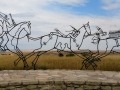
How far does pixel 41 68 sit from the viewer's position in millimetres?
10859

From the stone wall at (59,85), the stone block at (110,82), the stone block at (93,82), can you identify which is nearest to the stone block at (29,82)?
the stone wall at (59,85)

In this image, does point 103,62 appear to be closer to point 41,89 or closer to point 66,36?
point 66,36

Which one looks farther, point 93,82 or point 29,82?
point 93,82

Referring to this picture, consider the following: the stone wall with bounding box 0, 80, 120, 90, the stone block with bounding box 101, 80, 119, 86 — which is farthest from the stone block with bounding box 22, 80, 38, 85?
the stone block with bounding box 101, 80, 119, 86

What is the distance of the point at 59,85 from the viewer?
26.0 ft

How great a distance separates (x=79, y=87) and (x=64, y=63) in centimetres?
325

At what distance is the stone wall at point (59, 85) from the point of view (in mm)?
7746

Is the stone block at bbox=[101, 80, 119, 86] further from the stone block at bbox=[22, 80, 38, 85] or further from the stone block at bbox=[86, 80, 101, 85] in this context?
the stone block at bbox=[22, 80, 38, 85]

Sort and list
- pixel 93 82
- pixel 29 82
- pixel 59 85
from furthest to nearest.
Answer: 1. pixel 93 82
2. pixel 59 85
3. pixel 29 82

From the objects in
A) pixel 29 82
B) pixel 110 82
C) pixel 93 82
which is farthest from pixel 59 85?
pixel 110 82

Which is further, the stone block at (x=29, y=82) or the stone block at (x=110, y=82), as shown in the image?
the stone block at (x=110, y=82)

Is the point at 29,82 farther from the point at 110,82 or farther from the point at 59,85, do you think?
the point at 110,82

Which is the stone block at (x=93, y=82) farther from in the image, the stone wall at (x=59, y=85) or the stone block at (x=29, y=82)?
the stone block at (x=29, y=82)

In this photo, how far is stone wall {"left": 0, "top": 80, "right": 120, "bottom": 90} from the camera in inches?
305
